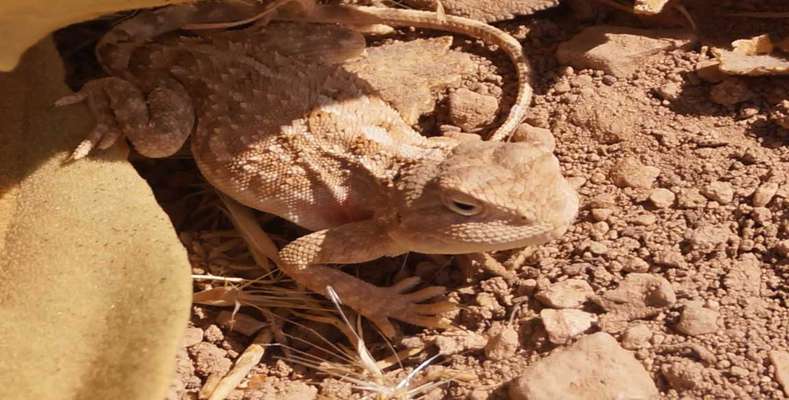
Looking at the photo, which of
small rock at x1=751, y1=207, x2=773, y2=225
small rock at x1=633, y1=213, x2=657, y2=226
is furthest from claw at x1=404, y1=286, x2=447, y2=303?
small rock at x1=751, y1=207, x2=773, y2=225

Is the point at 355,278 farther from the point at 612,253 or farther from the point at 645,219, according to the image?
the point at 645,219

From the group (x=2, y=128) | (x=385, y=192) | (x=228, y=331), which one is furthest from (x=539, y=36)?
(x=2, y=128)

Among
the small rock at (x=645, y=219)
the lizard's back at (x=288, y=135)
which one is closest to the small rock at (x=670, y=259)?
the small rock at (x=645, y=219)

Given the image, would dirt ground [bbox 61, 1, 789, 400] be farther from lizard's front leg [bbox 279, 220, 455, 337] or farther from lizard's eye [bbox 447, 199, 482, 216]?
lizard's eye [bbox 447, 199, 482, 216]

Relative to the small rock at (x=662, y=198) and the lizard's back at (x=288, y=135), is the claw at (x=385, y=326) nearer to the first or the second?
the lizard's back at (x=288, y=135)

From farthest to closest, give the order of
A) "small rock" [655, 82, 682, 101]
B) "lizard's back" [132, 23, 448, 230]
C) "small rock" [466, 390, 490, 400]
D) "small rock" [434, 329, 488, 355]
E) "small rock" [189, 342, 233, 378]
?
"small rock" [655, 82, 682, 101] → "lizard's back" [132, 23, 448, 230] → "small rock" [189, 342, 233, 378] → "small rock" [434, 329, 488, 355] → "small rock" [466, 390, 490, 400]

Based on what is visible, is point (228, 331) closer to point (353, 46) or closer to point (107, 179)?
point (107, 179)

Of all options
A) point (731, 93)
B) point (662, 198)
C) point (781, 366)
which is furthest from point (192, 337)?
point (731, 93)
